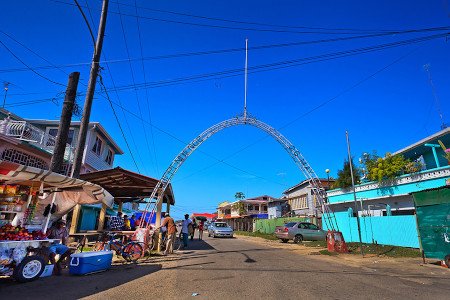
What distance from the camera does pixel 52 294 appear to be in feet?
21.2

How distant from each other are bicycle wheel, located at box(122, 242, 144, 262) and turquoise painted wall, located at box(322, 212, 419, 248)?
14459mm

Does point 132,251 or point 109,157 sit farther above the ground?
point 109,157

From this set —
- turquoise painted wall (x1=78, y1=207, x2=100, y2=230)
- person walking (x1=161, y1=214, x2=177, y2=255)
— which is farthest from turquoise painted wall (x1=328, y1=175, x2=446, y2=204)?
turquoise painted wall (x1=78, y1=207, x2=100, y2=230)

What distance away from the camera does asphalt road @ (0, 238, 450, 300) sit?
6.44 meters

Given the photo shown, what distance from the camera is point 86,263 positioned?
8.90 m

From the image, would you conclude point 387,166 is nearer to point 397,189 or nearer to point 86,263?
point 397,189

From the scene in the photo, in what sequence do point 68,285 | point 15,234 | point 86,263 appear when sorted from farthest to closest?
point 86,263, point 15,234, point 68,285

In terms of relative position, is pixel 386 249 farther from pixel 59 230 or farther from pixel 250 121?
pixel 59 230

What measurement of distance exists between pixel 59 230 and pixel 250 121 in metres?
15.1

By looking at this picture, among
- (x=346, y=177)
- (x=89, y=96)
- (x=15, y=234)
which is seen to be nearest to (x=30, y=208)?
(x=15, y=234)

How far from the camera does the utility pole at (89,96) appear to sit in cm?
1113

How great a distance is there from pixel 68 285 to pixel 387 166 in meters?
19.9

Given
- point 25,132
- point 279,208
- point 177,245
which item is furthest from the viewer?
point 279,208

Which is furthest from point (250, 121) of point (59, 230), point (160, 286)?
point (160, 286)
